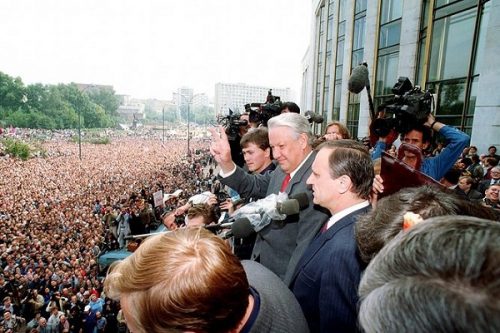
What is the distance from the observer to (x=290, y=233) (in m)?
2.69

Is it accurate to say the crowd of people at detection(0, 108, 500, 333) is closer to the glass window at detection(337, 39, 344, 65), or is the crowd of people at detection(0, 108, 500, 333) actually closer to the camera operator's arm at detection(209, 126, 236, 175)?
the camera operator's arm at detection(209, 126, 236, 175)

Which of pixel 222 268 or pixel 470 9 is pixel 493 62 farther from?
pixel 222 268

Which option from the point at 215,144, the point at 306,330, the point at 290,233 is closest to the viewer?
the point at 306,330

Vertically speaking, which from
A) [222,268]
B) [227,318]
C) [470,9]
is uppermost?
[470,9]

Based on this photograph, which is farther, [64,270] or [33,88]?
[33,88]

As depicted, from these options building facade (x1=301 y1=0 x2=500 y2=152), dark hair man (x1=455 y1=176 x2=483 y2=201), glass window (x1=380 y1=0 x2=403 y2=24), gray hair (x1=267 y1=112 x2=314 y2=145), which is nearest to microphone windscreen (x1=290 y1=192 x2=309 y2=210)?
gray hair (x1=267 y1=112 x2=314 y2=145)

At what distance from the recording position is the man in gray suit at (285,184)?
2.54 meters

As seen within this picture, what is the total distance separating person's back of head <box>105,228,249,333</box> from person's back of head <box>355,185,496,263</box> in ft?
1.92

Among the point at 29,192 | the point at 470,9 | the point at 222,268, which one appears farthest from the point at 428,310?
the point at 29,192

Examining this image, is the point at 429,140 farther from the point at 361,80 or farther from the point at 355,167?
the point at 355,167

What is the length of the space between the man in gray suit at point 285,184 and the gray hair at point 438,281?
1.49 m

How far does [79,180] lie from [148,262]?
27.4 meters

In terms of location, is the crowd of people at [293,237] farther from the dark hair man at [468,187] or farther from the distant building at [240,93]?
the distant building at [240,93]

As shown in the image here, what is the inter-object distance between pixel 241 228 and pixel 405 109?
1.71 m
